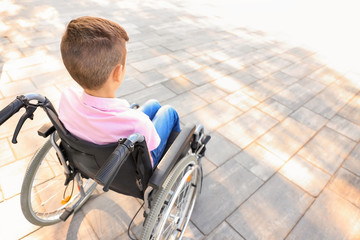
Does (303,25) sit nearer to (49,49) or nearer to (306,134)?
(306,134)

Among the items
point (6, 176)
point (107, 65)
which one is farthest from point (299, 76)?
point (6, 176)

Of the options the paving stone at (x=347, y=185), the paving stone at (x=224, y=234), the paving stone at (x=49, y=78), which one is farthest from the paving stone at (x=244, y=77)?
the paving stone at (x=49, y=78)

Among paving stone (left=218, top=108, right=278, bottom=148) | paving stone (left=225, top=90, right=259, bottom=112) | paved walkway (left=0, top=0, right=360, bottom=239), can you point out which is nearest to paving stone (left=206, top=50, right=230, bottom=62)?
paved walkway (left=0, top=0, right=360, bottom=239)

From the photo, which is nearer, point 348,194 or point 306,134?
point 348,194

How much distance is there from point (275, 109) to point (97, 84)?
7.96ft

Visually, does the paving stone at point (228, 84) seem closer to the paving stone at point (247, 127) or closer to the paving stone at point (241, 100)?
the paving stone at point (241, 100)

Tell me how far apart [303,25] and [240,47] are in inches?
103

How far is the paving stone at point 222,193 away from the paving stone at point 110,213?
47 cm

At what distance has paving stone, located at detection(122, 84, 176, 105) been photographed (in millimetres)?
2829

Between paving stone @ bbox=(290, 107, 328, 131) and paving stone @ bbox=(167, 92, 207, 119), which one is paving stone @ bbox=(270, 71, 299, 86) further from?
paving stone @ bbox=(167, 92, 207, 119)

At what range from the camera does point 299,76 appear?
11.8ft

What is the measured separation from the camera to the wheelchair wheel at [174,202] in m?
1.14

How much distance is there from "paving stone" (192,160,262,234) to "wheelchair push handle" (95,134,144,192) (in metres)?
1.11

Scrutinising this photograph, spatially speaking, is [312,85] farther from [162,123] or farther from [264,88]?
[162,123]
